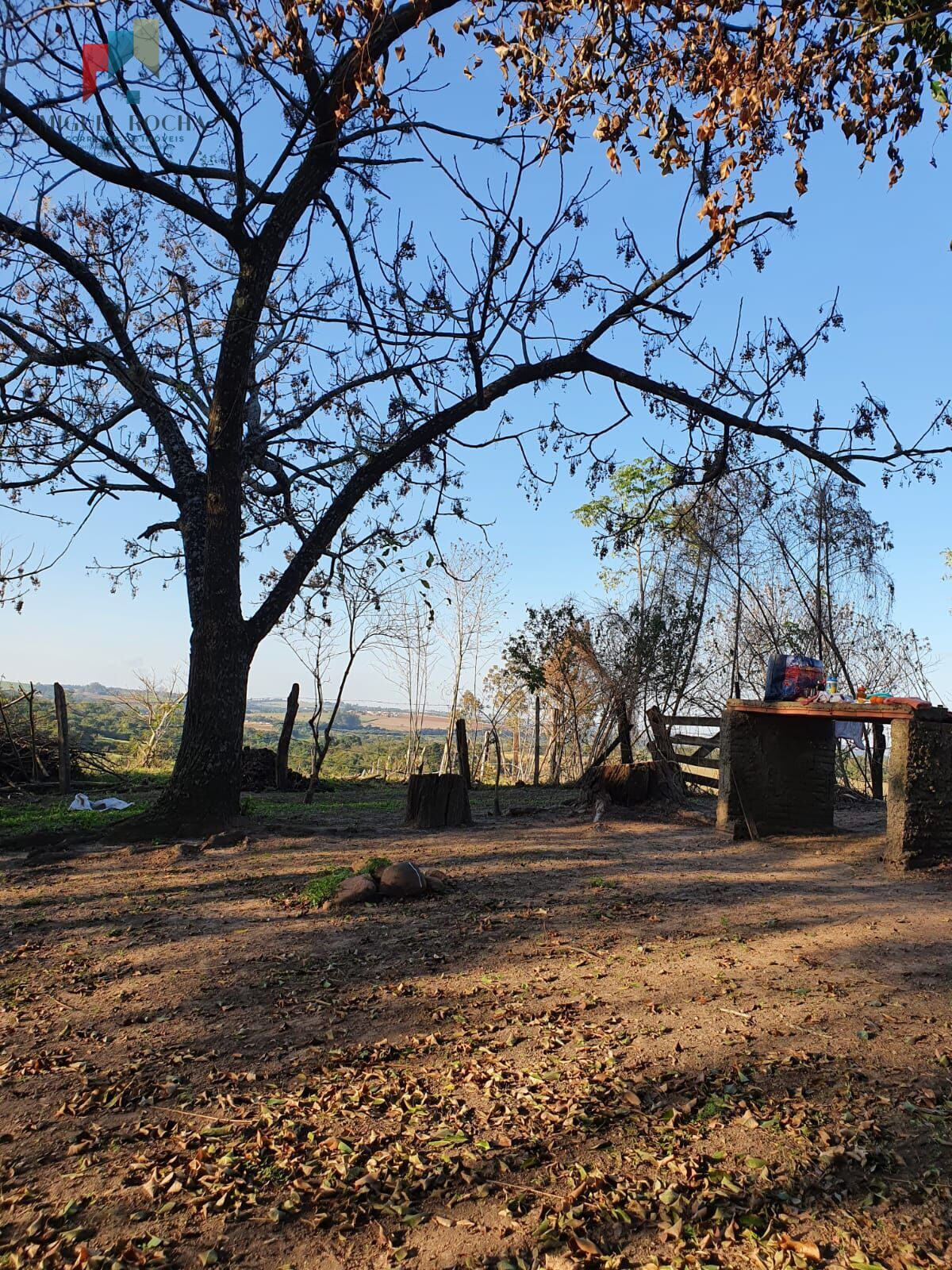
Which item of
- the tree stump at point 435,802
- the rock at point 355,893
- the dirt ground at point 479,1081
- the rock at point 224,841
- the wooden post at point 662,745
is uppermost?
the wooden post at point 662,745

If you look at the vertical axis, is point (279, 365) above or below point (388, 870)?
above

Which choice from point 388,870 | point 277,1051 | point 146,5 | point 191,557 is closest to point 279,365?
point 191,557

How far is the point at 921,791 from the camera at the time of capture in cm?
612

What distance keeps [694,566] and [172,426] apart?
35.7 feet

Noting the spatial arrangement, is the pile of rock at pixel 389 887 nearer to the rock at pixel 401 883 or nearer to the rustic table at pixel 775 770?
the rock at pixel 401 883

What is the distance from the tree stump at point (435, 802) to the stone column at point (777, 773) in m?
2.50

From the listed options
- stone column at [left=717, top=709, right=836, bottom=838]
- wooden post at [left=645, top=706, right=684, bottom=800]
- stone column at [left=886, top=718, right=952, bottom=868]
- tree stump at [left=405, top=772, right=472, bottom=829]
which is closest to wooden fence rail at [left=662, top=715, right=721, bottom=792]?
wooden post at [left=645, top=706, right=684, bottom=800]

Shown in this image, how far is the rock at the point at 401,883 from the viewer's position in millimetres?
5371

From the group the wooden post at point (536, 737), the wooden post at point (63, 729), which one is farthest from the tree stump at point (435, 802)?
the wooden post at point (536, 737)

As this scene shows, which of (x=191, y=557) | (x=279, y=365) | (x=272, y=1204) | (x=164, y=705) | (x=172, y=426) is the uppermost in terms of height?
(x=279, y=365)

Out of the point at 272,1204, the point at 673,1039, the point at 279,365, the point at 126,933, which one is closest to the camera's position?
the point at 272,1204

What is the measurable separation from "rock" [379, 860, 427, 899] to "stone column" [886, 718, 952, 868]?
3.26 metres

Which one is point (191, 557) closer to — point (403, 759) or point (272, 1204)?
point (272, 1204)

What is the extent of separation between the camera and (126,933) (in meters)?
4.79
